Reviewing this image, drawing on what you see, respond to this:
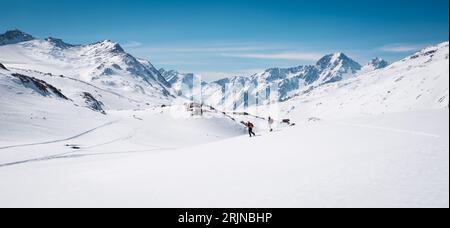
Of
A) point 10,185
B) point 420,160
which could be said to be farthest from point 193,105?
point 420,160

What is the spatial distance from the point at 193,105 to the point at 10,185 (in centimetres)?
8388

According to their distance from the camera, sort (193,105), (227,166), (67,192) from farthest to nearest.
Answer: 1. (193,105)
2. (227,166)
3. (67,192)

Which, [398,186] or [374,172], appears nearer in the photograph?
[398,186]

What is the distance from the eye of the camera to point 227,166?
54.7ft

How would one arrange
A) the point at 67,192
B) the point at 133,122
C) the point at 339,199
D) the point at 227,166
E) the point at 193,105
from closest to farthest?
the point at 339,199 < the point at 67,192 < the point at 227,166 < the point at 133,122 < the point at 193,105
